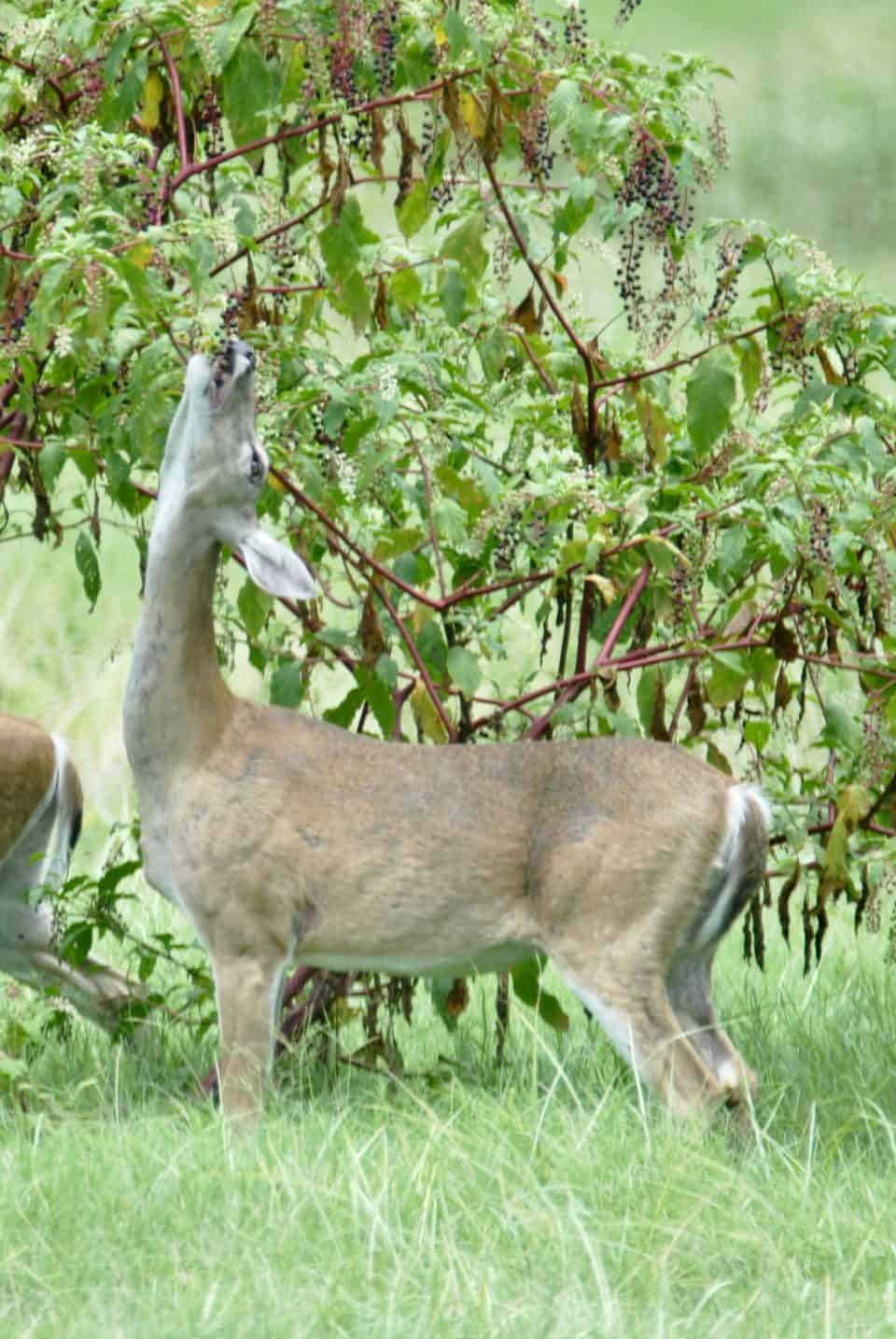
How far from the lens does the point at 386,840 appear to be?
5.64m

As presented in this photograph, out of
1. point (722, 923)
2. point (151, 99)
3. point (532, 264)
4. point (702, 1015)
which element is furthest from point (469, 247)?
point (702, 1015)

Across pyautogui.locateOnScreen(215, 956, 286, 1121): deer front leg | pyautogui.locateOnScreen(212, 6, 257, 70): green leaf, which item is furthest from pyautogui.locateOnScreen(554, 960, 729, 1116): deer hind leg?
pyautogui.locateOnScreen(212, 6, 257, 70): green leaf

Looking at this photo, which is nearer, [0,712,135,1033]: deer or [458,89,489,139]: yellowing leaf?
[458,89,489,139]: yellowing leaf

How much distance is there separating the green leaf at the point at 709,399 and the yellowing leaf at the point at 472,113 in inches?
28.4

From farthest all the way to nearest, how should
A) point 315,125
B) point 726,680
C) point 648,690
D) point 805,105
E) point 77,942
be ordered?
point 805,105 → point 77,942 → point 648,690 → point 726,680 → point 315,125

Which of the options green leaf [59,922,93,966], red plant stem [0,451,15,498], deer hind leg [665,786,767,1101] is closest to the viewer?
deer hind leg [665,786,767,1101]

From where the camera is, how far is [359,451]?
5.67 metres

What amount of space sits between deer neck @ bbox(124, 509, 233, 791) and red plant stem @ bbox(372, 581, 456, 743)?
1.37 feet

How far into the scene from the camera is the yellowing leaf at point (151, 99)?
19.5ft

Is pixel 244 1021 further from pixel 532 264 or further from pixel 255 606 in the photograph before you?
pixel 532 264

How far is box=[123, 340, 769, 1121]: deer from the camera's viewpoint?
545 centimetres

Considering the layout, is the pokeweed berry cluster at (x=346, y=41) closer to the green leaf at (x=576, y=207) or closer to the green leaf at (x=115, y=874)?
the green leaf at (x=576, y=207)

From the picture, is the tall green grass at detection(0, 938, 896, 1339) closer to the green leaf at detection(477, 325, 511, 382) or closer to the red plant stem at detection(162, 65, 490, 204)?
the green leaf at detection(477, 325, 511, 382)

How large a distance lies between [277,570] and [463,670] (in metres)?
0.73
